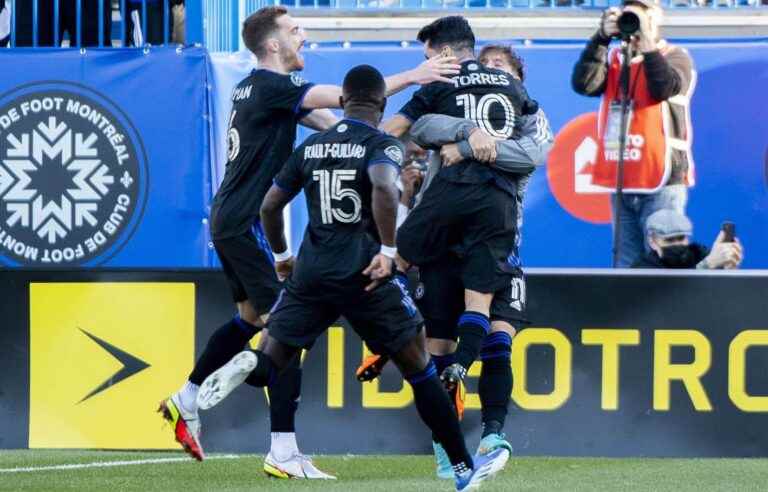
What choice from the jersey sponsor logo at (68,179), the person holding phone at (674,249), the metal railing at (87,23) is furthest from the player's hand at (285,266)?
the metal railing at (87,23)

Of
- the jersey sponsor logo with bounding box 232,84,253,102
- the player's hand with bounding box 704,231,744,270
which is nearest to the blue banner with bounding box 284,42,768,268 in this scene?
the player's hand with bounding box 704,231,744,270

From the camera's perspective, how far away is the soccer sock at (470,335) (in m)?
7.44

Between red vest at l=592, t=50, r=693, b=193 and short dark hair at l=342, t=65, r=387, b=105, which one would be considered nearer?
short dark hair at l=342, t=65, r=387, b=105

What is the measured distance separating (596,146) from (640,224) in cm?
57

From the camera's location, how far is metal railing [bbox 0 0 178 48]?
11602 mm

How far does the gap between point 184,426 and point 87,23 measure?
4817 millimetres

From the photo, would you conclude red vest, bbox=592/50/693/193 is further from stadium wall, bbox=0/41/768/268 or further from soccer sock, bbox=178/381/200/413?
soccer sock, bbox=178/381/200/413

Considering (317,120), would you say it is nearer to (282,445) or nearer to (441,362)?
(441,362)

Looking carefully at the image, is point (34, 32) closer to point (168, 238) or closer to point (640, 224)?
point (168, 238)

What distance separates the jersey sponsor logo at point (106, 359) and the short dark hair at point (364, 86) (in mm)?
2398

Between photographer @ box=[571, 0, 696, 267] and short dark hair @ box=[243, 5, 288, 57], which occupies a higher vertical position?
short dark hair @ box=[243, 5, 288, 57]

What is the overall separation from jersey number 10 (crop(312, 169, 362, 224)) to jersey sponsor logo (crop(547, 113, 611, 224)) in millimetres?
4267

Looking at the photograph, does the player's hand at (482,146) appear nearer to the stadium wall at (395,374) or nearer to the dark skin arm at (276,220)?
the dark skin arm at (276,220)

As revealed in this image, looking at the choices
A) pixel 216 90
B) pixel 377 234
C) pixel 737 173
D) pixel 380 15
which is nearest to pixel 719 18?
pixel 737 173
